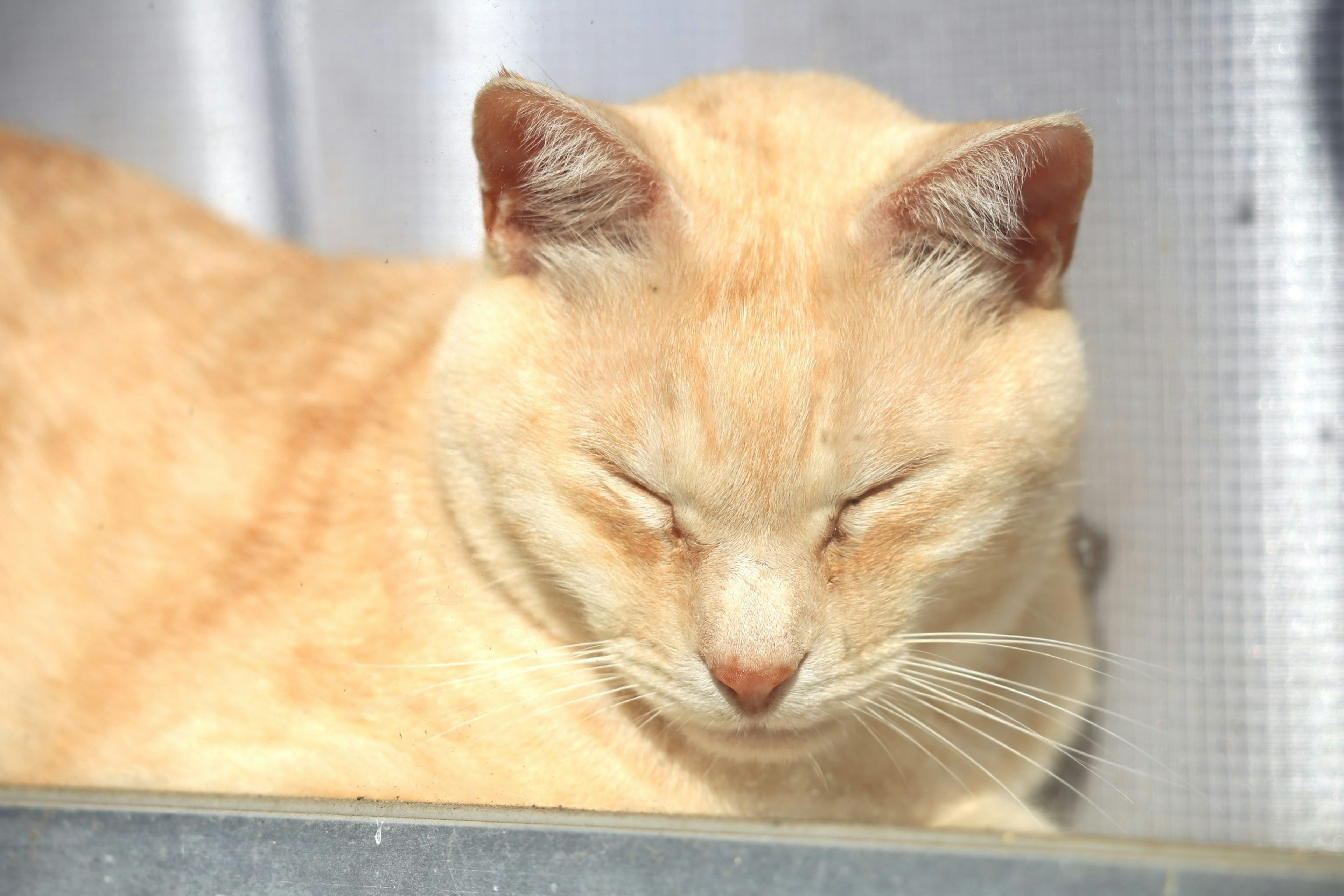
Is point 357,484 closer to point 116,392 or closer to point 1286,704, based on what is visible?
point 116,392

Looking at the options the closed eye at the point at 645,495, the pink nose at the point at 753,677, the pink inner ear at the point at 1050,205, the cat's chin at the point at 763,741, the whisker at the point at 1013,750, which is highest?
the pink inner ear at the point at 1050,205

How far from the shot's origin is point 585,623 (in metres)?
1.35

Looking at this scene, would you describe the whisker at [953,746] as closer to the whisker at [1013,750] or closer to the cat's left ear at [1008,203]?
the whisker at [1013,750]

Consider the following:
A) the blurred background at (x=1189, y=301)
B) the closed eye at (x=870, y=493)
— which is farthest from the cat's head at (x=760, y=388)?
the blurred background at (x=1189, y=301)

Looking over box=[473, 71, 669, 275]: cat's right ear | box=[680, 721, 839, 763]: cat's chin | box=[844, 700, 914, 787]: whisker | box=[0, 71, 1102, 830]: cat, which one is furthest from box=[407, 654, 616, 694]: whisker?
box=[473, 71, 669, 275]: cat's right ear

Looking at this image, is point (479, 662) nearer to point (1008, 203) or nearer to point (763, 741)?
point (763, 741)

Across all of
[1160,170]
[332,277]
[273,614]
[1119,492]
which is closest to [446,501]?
[273,614]

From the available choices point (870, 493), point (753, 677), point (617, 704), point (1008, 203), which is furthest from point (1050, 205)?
point (617, 704)

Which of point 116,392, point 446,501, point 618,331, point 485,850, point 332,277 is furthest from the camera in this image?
point 332,277

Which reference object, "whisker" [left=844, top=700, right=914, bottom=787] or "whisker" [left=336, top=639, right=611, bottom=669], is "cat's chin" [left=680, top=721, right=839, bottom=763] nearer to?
"whisker" [left=844, top=700, right=914, bottom=787]

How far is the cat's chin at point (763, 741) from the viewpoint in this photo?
125 centimetres

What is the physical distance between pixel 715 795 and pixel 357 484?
2.17ft

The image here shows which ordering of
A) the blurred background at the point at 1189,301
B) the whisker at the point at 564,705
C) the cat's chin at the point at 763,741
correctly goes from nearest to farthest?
the cat's chin at the point at 763,741 → the whisker at the point at 564,705 → the blurred background at the point at 1189,301

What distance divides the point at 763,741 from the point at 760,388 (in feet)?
1.29
